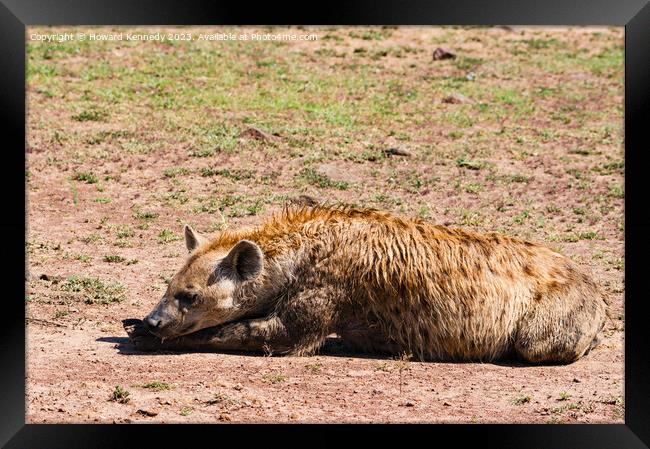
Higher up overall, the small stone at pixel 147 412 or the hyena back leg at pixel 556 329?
the hyena back leg at pixel 556 329

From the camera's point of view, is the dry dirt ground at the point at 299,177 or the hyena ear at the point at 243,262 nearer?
the dry dirt ground at the point at 299,177

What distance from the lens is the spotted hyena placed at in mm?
7680

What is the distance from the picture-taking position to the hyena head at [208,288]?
24.9 ft

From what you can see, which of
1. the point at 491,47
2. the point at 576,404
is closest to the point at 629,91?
the point at 576,404

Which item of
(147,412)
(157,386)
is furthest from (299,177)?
(147,412)

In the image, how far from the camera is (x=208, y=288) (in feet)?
25.2

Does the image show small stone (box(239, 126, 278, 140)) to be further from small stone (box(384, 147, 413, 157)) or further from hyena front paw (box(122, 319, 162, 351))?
hyena front paw (box(122, 319, 162, 351))

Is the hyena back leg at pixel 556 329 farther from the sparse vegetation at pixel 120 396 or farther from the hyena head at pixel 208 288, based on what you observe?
the sparse vegetation at pixel 120 396

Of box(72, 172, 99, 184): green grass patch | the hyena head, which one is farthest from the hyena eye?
box(72, 172, 99, 184): green grass patch

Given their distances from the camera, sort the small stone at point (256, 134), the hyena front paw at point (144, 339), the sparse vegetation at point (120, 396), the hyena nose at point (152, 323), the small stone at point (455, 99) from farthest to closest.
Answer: the small stone at point (455, 99) → the small stone at point (256, 134) → the hyena front paw at point (144, 339) → the hyena nose at point (152, 323) → the sparse vegetation at point (120, 396)

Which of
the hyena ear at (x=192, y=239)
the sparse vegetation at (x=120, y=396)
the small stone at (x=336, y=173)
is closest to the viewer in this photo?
the sparse vegetation at (x=120, y=396)

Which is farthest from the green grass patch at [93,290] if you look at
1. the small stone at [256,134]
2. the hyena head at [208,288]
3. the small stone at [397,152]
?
the small stone at [397,152]

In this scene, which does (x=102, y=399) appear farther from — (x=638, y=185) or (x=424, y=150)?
(x=424, y=150)

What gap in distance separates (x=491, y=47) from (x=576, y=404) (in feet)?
42.2
